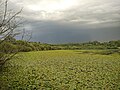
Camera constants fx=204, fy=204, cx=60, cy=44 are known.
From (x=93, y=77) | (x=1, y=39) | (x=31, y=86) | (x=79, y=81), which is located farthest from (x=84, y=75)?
(x=1, y=39)

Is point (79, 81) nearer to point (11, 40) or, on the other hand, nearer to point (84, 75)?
point (84, 75)

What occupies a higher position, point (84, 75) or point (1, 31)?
point (1, 31)

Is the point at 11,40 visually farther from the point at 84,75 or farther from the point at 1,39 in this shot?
the point at 84,75

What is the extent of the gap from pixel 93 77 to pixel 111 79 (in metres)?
1.01

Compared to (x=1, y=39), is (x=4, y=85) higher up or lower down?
lower down

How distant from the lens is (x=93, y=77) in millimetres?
11594

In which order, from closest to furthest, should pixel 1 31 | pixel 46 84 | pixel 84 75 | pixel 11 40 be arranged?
pixel 1 31 → pixel 11 40 → pixel 46 84 → pixel 84 75

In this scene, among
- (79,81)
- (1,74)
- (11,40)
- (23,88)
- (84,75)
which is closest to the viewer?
(11,40)

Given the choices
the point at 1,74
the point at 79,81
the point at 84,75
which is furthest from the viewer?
the point at 84,75

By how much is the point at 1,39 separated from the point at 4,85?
101 inches

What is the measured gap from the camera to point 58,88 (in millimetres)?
9320

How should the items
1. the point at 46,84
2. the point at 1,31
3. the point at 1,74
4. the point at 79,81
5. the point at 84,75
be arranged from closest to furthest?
the point at 1,31 < the point at 46,84 < the point at 79,81 < the point at 1,74 < the point at 84,75

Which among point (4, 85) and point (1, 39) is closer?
point (1, 39)

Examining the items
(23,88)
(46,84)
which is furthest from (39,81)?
(23,88)
